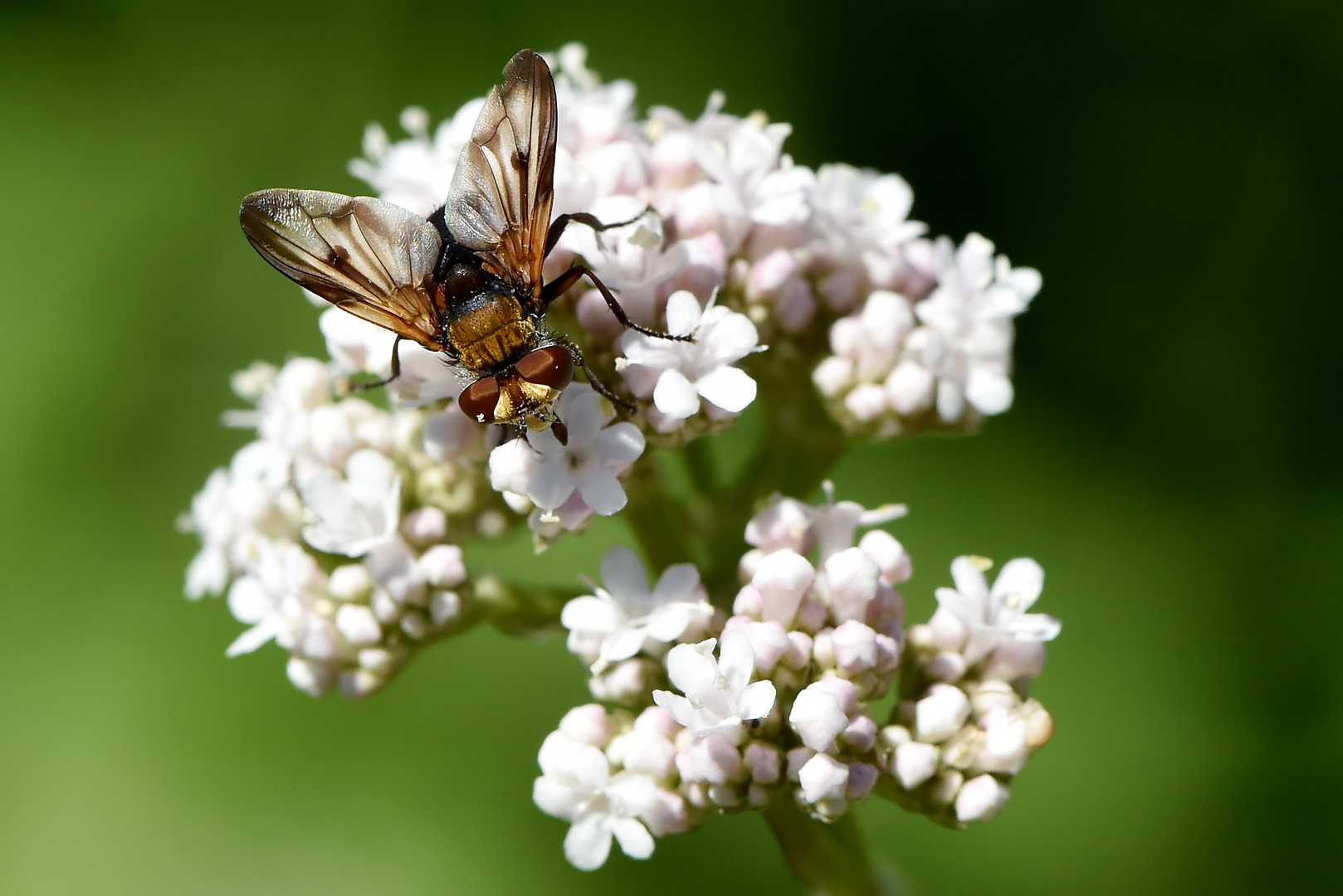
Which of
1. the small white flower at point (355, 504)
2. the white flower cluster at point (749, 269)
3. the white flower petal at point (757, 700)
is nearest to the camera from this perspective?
the white flower petal at point (757, 700)

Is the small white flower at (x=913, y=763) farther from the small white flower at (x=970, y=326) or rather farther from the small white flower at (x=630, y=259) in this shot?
the small white flower at (x=630, y=259)

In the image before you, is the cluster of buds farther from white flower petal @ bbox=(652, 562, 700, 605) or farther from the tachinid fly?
the tachinid fly

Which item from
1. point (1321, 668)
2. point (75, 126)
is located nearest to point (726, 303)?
point (1321, 668)

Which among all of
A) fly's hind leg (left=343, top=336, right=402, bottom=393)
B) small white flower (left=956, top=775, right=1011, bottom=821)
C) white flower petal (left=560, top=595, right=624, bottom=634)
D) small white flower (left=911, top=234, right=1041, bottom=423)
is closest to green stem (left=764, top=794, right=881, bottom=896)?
small white flower (left=956, top=775, right=1011, bottom=821)

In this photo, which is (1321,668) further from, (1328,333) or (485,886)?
(485,886)

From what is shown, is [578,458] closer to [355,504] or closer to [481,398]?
[481,398]

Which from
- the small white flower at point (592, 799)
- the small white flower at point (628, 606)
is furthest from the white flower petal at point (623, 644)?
the small white flower at point (592, 799)
